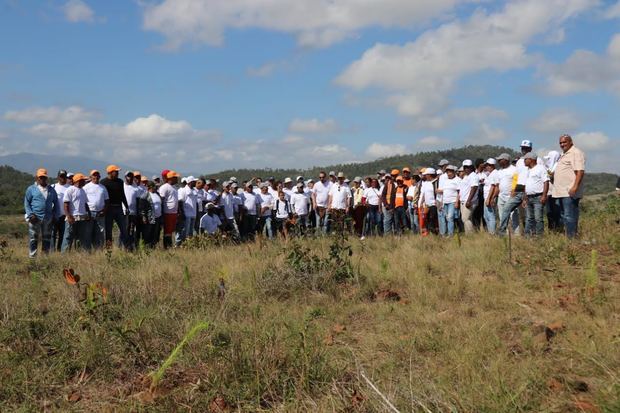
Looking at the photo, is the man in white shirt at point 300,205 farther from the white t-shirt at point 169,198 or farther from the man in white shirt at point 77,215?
the man in white shirt at point 77,215

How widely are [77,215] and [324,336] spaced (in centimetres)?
778

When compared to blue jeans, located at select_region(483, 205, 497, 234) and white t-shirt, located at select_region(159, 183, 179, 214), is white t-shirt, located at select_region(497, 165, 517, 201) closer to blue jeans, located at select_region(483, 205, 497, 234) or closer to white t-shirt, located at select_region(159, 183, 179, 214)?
blue jeans, located at select_region(483, 205, 497, 234)

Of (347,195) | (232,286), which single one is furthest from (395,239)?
(232,286)

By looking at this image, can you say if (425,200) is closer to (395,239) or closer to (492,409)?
(395,239)

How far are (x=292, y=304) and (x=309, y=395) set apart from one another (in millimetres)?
2470

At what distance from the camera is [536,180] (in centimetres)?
973

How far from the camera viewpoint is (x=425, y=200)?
12992 mm

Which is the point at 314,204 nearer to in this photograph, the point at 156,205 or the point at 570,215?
the point at 156,205

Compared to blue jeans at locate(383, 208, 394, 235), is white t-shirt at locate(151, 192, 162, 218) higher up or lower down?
higher up

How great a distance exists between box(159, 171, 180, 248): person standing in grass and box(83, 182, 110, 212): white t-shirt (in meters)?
1.55

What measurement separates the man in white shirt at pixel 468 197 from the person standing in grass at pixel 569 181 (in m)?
2.98

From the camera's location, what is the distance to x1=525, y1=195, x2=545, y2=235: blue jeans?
383 inches

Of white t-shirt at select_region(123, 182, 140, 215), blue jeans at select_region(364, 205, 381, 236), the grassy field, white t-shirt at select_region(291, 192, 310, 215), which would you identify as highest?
white t-shirt at select_region(123, 182, 140, 215)

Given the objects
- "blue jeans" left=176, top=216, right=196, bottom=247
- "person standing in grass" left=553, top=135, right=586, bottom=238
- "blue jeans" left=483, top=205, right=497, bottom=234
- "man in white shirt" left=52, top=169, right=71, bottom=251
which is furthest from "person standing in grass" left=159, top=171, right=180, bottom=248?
"person standing in grass" left=553, top=135, right=586, bottom=238
